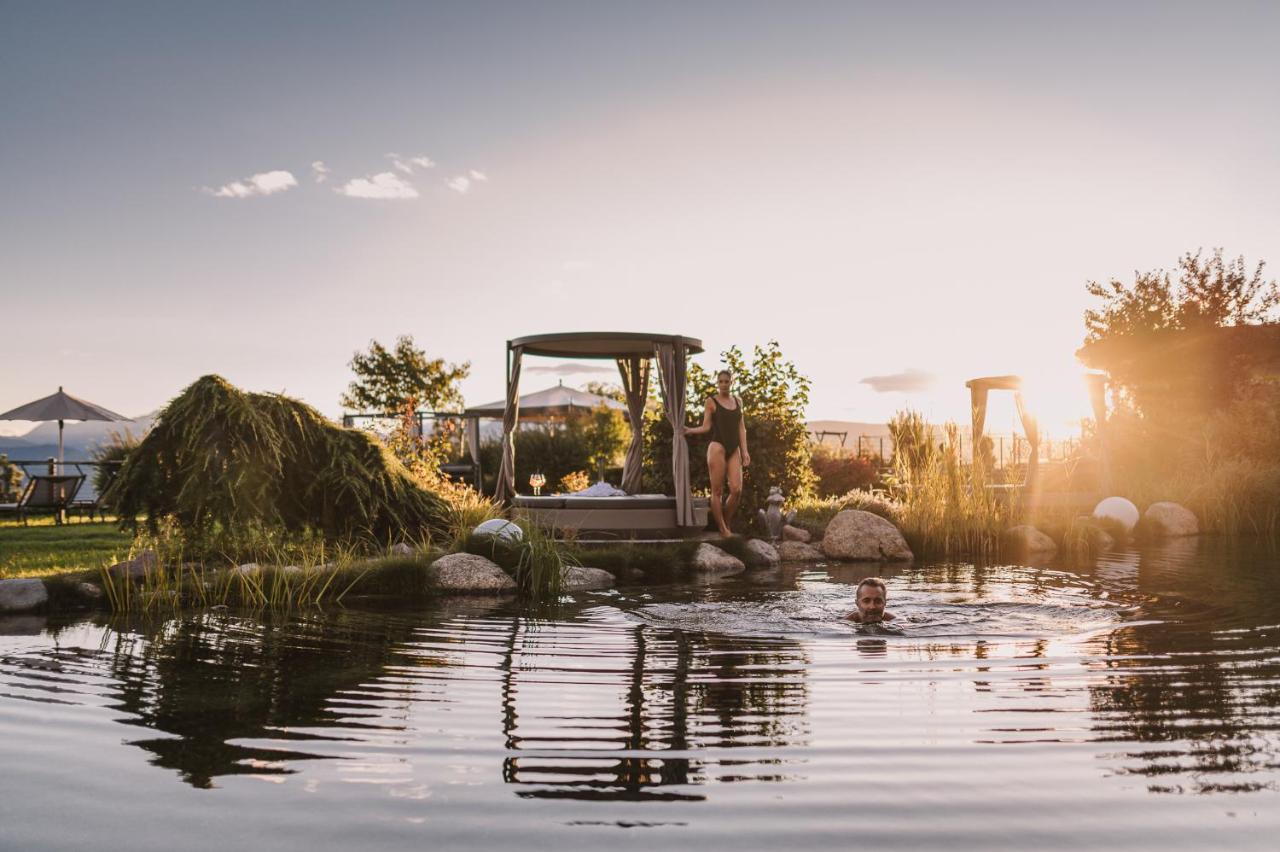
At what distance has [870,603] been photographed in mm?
6133

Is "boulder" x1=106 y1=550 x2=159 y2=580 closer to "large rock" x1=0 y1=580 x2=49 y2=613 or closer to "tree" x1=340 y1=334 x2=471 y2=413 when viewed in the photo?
"large rock" x1=0 y1=580 x2=49 y2=613

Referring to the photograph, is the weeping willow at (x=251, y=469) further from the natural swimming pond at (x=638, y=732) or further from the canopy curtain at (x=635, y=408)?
the canopy curtain at (x=635, y=408)

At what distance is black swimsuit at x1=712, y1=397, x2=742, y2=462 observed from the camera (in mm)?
11031

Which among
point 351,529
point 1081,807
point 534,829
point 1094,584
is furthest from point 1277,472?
point 534,829

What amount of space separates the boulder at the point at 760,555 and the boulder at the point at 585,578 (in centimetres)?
204

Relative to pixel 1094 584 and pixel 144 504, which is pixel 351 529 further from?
pixel 1094 584

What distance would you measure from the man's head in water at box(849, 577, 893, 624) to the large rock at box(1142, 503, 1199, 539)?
8661mm

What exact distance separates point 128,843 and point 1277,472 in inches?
621

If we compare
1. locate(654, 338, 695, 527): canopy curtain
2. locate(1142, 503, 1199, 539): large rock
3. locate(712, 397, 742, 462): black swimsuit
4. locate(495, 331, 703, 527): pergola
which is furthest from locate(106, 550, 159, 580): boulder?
locate(1142, 503, 1199, 539): large rock

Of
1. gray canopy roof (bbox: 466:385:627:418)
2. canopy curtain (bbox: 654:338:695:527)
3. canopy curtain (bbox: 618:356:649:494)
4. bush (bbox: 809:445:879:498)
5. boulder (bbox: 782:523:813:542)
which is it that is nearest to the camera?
canopy curtain (bbox: 654:338:695:527)

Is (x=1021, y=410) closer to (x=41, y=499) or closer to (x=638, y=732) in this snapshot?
(x=638, y=732)

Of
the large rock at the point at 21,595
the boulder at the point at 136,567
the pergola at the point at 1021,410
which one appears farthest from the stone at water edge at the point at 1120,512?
the large rock at the point at 21,595

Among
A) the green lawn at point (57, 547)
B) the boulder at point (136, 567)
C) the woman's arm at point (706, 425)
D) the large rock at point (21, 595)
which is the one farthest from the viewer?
the woman's arm at point (706, 425)

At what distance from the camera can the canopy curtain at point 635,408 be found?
1262 cm
